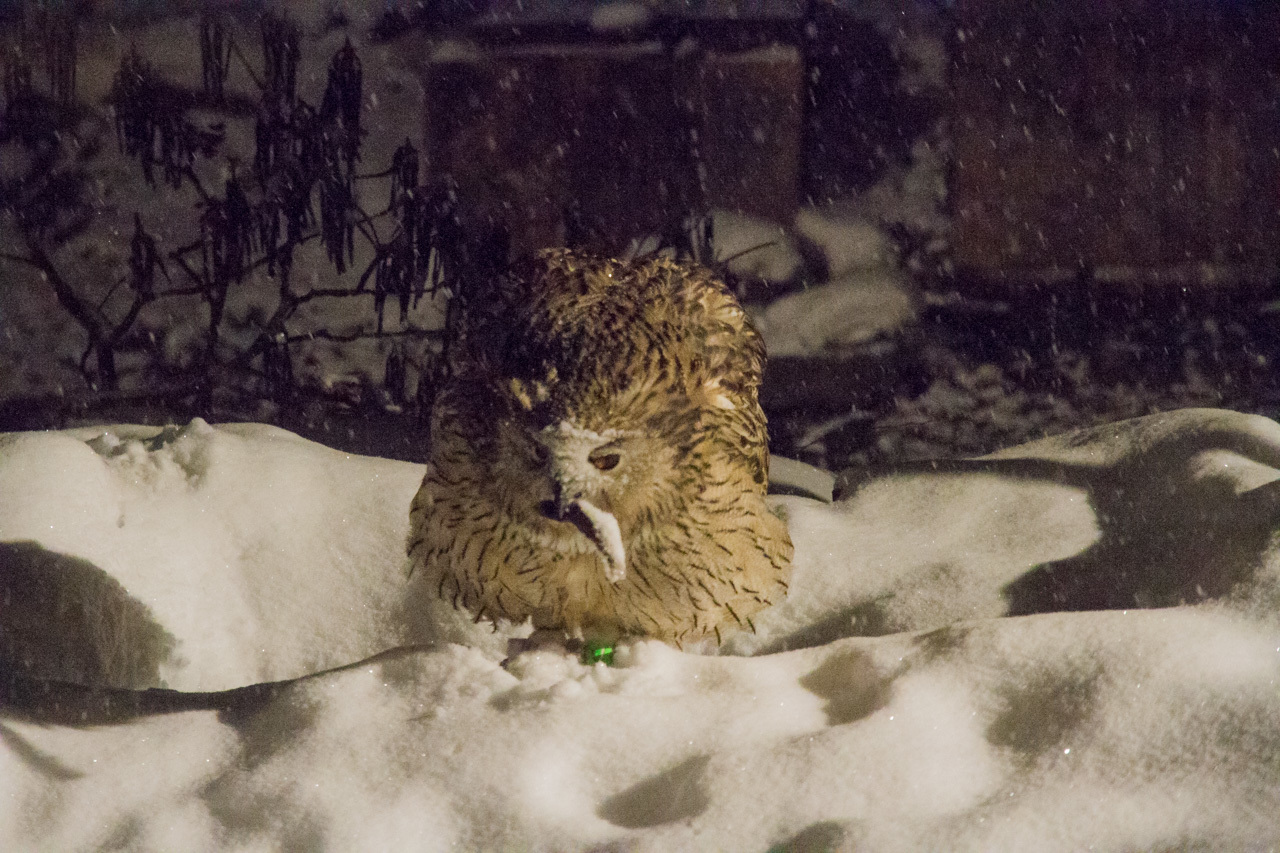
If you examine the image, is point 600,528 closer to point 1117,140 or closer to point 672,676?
point 672,676

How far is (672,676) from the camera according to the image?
187cm

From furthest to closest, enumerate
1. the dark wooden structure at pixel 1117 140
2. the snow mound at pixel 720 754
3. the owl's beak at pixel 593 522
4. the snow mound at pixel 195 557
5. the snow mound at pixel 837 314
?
the snow mound at pixel 837 314
the dark wooden structure at pixel 1117 140
the snow mound at pixel 195 557
the owl's beak at pixel 593 522
the snow mound at pixel 720 754

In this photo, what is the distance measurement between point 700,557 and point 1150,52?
6.94 ft

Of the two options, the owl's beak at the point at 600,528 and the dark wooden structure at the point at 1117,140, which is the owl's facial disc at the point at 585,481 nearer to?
the owl's beak at the point at 600,528

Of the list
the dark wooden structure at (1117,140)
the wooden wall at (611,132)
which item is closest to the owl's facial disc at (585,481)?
the wooden wall at (611,132)

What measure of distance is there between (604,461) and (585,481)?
57 millimetres

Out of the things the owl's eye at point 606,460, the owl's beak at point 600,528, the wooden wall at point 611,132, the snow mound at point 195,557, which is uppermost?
the wooden wall at point 611,132

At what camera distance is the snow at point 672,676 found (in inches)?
55.7

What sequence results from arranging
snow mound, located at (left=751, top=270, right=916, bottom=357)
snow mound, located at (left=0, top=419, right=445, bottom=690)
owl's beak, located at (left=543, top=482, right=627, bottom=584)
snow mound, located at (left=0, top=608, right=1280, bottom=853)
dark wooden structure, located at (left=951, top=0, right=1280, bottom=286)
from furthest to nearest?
1. snow mound, located at (left=751, top=270, right=916, bottom=357)
2. dark wooden structure, located at (left=951, top=0, right=1280, bottom=286)
3. snow mound, located at (left=0, top=419, right=445, bottom=690)
4. owl's beak, located at (left=543, top=482, right=627, bottom=584)
5. snow mound, located at (left=0, top=608, right=1280, bottom=853)

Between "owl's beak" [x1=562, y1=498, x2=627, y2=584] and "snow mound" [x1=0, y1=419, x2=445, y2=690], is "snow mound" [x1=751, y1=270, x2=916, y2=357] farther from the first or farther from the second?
"owl's beak" [x1=562, y1=498, x2=627, y2=584]

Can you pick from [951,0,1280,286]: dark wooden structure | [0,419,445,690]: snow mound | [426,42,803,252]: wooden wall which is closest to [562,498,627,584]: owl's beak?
[0,419,445,690]: snow mound

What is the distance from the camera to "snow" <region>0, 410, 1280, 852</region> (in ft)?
4.64

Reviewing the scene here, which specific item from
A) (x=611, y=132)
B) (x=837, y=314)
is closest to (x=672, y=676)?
(x=837, y=314)

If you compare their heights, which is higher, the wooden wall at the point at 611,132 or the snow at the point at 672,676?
the wooden wall at the point at 611,132
